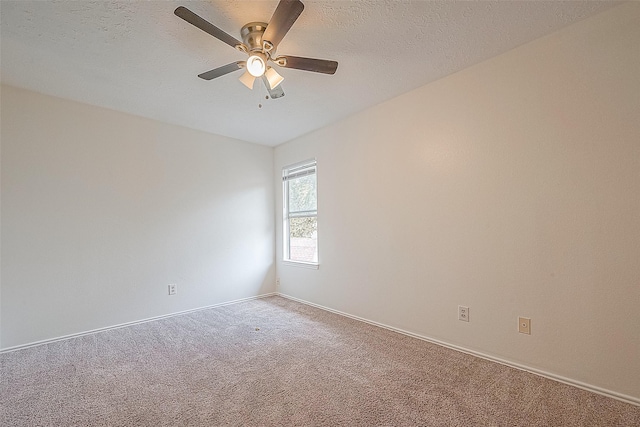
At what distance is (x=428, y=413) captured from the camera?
161 cm

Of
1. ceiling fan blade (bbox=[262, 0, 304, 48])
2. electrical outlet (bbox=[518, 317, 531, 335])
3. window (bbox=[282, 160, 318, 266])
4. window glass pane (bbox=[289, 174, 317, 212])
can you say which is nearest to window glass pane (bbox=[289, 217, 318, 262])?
window (bbox=[282, 160, 318, 266])

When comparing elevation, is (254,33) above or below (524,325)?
above

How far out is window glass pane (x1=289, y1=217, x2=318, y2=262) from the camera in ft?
13.0

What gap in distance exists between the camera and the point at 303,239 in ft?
13.7

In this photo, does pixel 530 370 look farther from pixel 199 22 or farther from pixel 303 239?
pixel 199 22

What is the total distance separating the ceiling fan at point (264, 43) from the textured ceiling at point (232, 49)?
107 millimetres

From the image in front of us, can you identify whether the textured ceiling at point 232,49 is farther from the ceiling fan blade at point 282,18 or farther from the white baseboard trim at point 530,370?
the white baseboard trim at point 530,370

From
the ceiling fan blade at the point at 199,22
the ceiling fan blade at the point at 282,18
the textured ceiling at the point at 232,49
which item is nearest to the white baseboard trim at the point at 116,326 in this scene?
the textured ceiling at the point at 232,49

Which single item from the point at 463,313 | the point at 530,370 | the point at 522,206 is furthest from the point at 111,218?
the point at 530,370

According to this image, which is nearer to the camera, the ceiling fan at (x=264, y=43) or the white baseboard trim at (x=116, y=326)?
the ceiling fan at (x=264, y=43)

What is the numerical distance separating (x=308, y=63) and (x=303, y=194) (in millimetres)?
2421

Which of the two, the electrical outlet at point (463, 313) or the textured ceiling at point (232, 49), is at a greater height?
the textured ceiling at point (232, 49)

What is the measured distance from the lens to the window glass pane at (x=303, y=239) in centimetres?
397

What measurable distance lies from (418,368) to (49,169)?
3725mm
